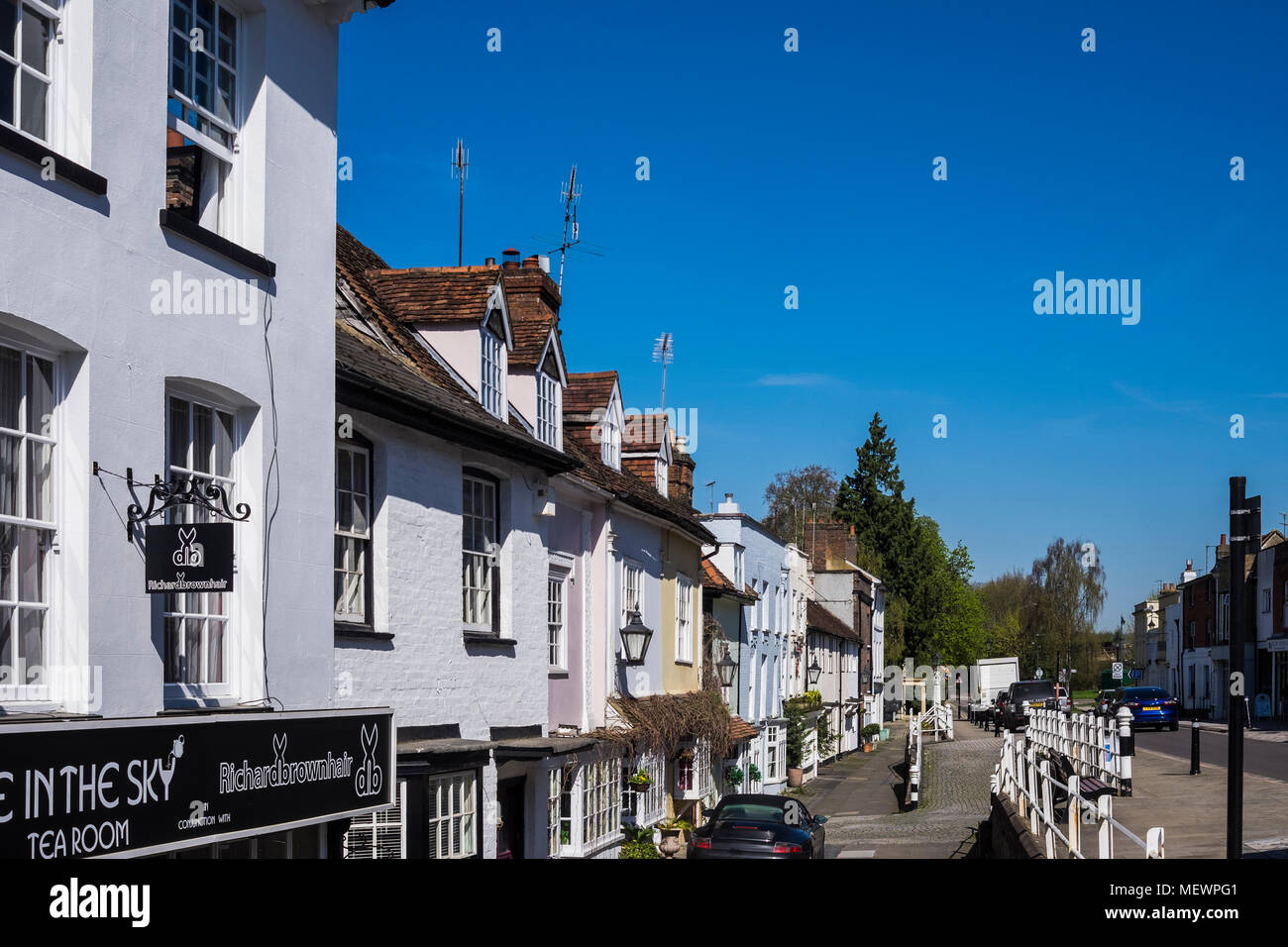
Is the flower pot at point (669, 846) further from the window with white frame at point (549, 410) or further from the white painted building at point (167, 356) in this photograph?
the white painted building at point (167, 356)

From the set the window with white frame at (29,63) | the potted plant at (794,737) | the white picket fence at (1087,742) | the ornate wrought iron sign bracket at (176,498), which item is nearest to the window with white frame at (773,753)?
the potted plant at (794,737)

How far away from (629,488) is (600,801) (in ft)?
19.1

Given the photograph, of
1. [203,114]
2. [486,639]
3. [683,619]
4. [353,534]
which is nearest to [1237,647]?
[486,639]

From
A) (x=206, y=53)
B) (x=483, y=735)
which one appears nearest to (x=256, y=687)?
(x=206, y=53)

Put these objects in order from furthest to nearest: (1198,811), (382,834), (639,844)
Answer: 1. (639,844)
2. (1198,811)
3. (382,834)

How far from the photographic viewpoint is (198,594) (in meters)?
9.07

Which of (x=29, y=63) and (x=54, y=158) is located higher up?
(x=29, y=63)

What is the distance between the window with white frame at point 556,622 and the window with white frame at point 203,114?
9.77m

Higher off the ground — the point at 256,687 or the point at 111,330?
the point at 111,330

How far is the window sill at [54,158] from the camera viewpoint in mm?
7176

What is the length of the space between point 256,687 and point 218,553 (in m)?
1.78

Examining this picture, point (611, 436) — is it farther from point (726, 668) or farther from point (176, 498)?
point (176, 498)
